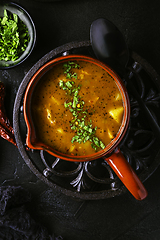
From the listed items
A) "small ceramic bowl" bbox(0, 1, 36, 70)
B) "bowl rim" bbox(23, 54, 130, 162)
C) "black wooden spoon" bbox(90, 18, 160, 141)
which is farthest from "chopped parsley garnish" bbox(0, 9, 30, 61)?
"black wooden spoon" bbox(90, 18, 160, 141)

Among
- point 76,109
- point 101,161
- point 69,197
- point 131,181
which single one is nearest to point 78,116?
point 76,109

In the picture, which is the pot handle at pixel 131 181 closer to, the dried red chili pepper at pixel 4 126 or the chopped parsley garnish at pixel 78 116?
the chopped parsley garnish at pixel 78 116

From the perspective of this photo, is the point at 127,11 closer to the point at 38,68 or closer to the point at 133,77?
the point at 133,77

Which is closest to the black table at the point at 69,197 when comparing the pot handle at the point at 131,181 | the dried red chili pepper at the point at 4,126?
the dried red chili pepper at the point at 4,126

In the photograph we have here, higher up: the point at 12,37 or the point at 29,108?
the point at 12,37

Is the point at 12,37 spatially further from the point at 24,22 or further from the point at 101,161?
the point at 101,161
